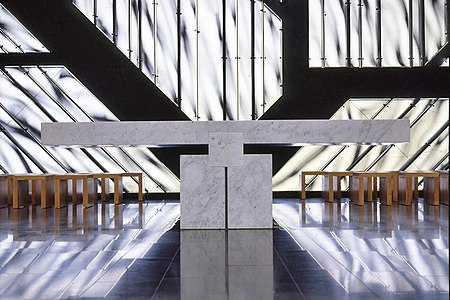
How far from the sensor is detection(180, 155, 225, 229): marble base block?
520cm

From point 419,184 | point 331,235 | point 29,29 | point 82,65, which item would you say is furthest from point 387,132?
point 29,29

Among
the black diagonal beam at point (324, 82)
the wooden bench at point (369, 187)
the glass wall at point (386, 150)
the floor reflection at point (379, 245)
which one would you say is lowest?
the floor reflection at point (379, 245)

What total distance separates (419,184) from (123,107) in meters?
5.11

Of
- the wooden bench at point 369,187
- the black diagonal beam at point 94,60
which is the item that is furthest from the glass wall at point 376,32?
the black diagonal beam at point 94,60

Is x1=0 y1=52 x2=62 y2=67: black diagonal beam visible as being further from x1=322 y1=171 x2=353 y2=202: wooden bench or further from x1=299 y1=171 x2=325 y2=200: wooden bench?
x1=322 y1=171 x2=353 y2=202: wooden bench

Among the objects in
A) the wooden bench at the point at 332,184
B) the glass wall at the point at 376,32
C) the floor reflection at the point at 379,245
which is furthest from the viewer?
the glass wall at the point at 376,32

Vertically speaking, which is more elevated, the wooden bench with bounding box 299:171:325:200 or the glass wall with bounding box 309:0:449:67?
the glass wall with bounding box 309:0:449:67

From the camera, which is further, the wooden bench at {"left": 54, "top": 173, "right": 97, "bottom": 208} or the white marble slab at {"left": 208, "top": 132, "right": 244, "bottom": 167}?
the wooden bench at {"left": 54, "top": 173, "right": 97, "bottom": 208}

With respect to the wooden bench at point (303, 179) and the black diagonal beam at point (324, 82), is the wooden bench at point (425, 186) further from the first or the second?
the black diagonal beam at point (324, 82)

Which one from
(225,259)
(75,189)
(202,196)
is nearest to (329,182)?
(75,189)

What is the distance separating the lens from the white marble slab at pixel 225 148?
5129 millimetres

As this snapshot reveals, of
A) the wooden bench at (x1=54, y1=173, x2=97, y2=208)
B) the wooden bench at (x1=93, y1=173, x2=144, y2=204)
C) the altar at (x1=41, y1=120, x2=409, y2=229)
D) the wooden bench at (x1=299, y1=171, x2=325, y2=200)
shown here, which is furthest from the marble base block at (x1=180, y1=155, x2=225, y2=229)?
the wooden bench at (x1=299, y1=171, x2=325, y2=200)

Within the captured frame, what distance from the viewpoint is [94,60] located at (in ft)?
31.9

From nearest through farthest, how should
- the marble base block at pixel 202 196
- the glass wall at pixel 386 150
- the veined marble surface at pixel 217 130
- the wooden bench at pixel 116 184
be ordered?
the veined marble surface at pixel 217 130
the marble base block at pixel 202 196
the wooden bench at pixel 116 184
the glass wall at pixel 386 150
